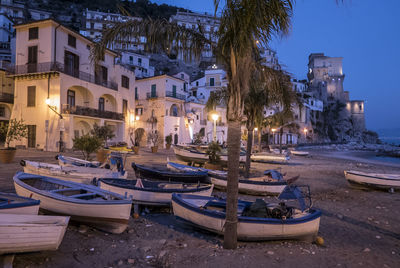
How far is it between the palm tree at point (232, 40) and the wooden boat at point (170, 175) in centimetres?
505

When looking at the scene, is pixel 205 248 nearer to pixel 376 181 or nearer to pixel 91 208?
pixel 91 208

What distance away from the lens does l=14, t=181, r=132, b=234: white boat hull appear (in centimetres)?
543

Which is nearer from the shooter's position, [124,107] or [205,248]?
[205,248]

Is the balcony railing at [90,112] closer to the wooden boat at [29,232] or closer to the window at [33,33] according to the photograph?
the window at [33,33]

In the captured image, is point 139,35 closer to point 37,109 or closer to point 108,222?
point 108,222

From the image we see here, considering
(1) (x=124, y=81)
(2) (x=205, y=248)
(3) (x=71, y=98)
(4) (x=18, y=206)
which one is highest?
(1) (x=124, y=81)

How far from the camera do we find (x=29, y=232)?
12.9 ft

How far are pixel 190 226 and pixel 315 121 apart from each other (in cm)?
7970

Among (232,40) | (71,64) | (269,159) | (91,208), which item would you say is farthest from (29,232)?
(71,64)

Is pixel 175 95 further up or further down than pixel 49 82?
further up

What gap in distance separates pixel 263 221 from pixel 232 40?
398cm

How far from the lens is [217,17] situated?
14.4 ft

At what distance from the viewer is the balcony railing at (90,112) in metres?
22.9

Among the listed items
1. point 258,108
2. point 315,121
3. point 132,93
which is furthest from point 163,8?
point 258,108
